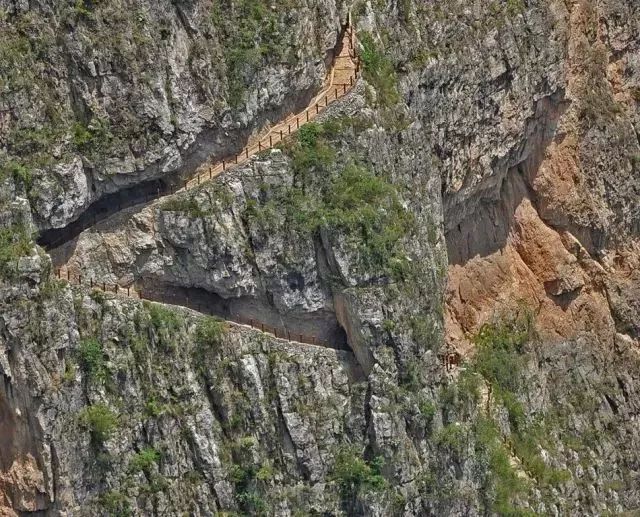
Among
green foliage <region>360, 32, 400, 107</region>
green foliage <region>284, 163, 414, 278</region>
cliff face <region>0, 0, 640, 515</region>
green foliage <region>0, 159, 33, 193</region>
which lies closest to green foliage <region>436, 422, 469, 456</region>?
cliff face <region>0, 0, 640, 515</region>

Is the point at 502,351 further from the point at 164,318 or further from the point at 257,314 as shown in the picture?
the point at 164,318

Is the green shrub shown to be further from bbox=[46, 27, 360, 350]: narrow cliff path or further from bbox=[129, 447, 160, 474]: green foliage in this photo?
bbox=[129, 447, 160, 474]: green foliage

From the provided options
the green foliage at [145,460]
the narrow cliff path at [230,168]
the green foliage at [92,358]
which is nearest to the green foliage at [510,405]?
the narrow cliff path at [230,168]

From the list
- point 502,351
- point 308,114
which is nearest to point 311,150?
point 308,114

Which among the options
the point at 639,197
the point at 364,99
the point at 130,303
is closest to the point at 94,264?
the point at 130,303

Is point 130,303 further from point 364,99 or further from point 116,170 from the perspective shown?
point 364,99

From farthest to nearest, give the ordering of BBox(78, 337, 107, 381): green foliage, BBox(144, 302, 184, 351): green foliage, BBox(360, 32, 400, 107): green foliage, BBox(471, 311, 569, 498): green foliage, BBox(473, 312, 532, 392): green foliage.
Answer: BBox(473, 312, 532, 392): green foliage → BBox(471, 311, 569, 498): green foliage → BBox(360, 32, 400, 107): green foliage → BBox(144, 302, 184, 351): green foliage → BBox(78, 337, 107, 381): green foliage
